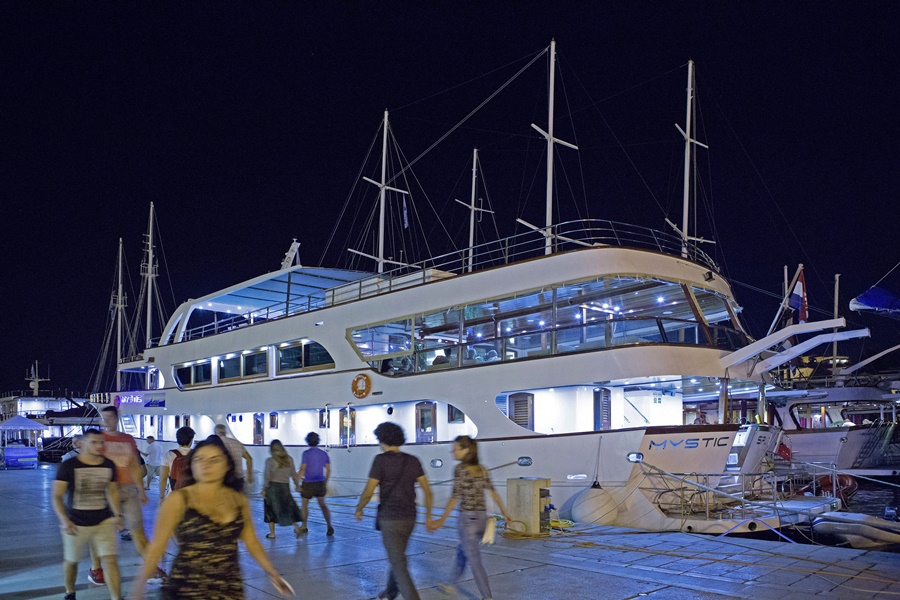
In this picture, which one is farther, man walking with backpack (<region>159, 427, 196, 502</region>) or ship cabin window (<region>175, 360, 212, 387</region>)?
ship cabin window (<region>175, 360, 212, 387</region>)

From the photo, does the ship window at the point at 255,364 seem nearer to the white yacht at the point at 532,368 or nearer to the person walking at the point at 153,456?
the white yacht at the point at 532,368

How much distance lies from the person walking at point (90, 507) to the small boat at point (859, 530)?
1176 centimetres

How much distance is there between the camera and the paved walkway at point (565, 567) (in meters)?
7.55

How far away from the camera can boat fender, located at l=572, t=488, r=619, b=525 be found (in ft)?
40.6

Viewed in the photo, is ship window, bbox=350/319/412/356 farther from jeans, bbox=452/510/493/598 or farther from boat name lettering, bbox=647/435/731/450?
jeans, bbox=452/510/493/598

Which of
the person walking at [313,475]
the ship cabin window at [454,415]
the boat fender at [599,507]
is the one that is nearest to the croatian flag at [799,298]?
the ship cabin window at [454,415]

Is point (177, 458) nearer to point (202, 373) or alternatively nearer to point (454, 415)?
point (454, 415)

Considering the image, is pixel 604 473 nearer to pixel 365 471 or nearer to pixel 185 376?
pixel 365 471

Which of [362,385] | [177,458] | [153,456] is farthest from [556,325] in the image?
[153,456]

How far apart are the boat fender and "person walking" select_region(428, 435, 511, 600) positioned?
582 centimetres

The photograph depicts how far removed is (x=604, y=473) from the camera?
12.7 metres

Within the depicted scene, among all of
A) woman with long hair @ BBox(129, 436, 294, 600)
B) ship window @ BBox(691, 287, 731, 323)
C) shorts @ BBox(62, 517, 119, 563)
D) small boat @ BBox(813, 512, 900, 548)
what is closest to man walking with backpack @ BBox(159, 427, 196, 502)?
shorts @ BBox(62, 517, 119, 563)

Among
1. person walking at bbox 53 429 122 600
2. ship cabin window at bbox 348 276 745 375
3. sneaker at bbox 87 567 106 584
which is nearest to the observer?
person walking at bbox 53 429 122 600

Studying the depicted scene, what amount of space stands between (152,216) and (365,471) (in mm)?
23048
